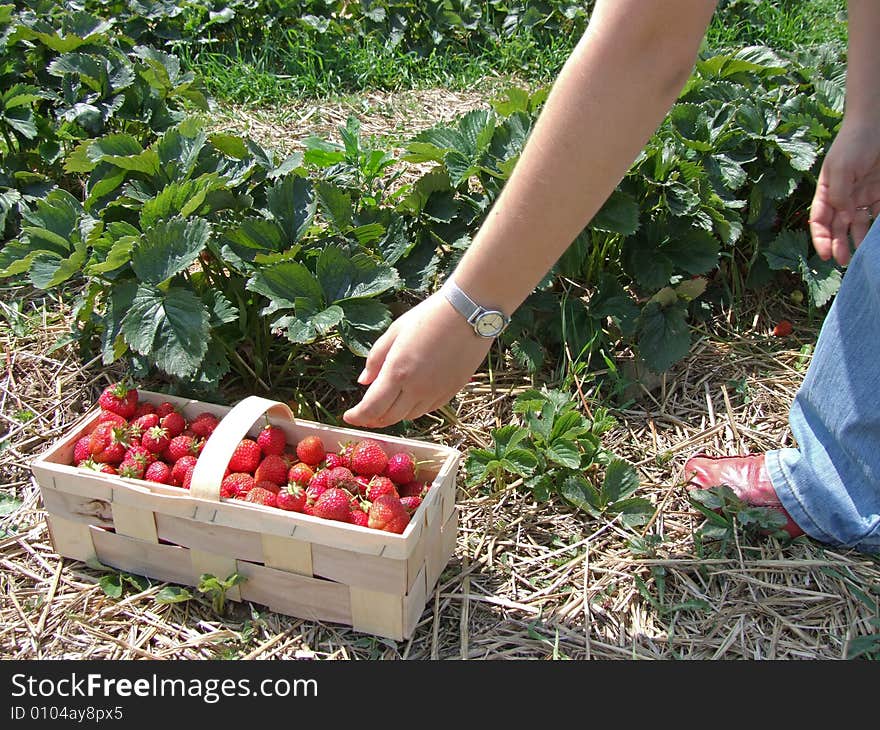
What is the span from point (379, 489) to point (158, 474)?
438 mm

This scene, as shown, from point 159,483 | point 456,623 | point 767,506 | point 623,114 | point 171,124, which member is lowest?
point 456,623

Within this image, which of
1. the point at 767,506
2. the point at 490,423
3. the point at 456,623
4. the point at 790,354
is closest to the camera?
the point at 456,623

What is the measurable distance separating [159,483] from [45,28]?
196 cm

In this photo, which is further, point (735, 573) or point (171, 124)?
point (171, 124)

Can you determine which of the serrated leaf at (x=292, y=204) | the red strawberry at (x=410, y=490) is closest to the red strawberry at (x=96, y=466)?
the red strawberry at (x=410, y=490)

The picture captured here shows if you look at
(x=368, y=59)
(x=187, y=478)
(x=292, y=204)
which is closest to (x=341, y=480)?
(x=187, y=478)

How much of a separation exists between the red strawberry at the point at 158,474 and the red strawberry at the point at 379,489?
402 mm

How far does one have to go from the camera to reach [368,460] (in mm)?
1685

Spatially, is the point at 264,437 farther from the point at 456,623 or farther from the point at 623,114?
the point at 623,114

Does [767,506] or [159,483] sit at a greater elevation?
[159,483]

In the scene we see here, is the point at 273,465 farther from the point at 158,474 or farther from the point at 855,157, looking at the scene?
the point at 855,157

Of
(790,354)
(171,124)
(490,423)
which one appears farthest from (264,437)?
(790,354)

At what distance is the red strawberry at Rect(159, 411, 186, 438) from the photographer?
71.2 inches

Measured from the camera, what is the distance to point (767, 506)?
1.93 meters
